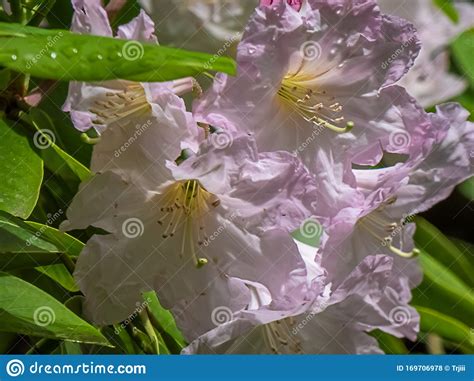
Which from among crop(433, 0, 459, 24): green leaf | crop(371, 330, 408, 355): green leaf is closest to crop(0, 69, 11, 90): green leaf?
crop(371, 330, 408, 355): green leaf

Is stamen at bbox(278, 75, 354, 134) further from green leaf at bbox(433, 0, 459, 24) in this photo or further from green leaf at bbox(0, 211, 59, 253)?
green leaf at bbox(433, 0, 459, 24)

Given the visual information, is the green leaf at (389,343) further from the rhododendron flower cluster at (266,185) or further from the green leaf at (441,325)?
the rhododendron flower cluster at (266,185)

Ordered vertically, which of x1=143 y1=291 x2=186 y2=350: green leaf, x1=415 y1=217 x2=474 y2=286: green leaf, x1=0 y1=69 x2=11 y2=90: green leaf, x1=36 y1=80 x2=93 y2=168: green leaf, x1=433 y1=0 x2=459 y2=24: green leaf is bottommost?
x1=143 y1=291 x2=186 y2=350: green leaf

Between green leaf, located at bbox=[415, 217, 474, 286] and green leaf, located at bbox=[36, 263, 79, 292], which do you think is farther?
green leaf, located at bbox=[415, 217, 474, 286]

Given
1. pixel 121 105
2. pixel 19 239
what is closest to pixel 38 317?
pixel 19 239

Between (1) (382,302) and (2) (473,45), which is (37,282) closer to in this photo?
(1) (382,302)

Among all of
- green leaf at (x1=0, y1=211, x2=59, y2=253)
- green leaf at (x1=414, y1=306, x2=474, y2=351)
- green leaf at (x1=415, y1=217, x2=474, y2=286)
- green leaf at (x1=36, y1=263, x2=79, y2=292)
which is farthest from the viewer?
green leaf at (x1=415, y1=217, x2=474, y2=286)
